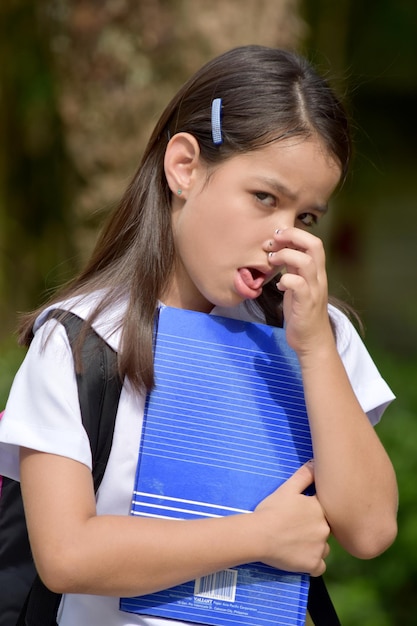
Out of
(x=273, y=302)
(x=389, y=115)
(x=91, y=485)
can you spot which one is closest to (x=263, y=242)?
(x=273, y=302)

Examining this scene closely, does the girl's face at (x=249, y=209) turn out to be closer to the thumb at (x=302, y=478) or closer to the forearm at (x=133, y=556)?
the thumb at (x=302, y=478)

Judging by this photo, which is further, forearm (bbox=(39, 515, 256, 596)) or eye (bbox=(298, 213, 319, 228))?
eye (bbox=(298, 213, 319, 228))

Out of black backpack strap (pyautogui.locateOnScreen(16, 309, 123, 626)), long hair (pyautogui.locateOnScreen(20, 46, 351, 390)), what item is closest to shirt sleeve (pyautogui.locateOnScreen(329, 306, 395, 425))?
long hair (pyautogui.locateOnScreen(20, 46, 351, 390))

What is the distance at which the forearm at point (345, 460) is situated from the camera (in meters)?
1.70

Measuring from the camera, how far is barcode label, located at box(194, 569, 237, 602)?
1678mm

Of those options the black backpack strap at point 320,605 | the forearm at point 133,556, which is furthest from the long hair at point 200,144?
the black backpack strap at point 320,605

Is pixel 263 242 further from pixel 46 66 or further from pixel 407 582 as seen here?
pixel 46 66

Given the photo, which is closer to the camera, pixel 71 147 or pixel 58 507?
pixel 58 507

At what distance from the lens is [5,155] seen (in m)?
5.70

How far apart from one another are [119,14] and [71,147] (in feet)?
2.03

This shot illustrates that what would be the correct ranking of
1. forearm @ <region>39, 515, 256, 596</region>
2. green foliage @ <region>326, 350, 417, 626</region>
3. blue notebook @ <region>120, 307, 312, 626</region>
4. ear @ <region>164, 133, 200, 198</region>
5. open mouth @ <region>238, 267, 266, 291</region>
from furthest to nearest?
green foliage @ <region>326, 350, 417, 626</region>, ear @ <region>164, 133, 200, 198</region>, open mouth @ <region>238, 267, 266, 291</region>, blue notebook @ <region>120, 307, 312, 626</region>, forearm @ <region>39, 515, 256, 596</region>

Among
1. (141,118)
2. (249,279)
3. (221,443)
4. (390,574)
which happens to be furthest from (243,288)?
(141,118)

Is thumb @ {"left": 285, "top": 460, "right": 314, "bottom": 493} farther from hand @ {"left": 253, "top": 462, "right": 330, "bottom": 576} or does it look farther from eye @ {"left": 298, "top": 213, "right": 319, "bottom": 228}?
eye @ {"left": 298, "top": 213, "right": 319, "bottom": 228}

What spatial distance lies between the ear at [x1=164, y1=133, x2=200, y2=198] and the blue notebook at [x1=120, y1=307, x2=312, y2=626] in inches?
11.0
